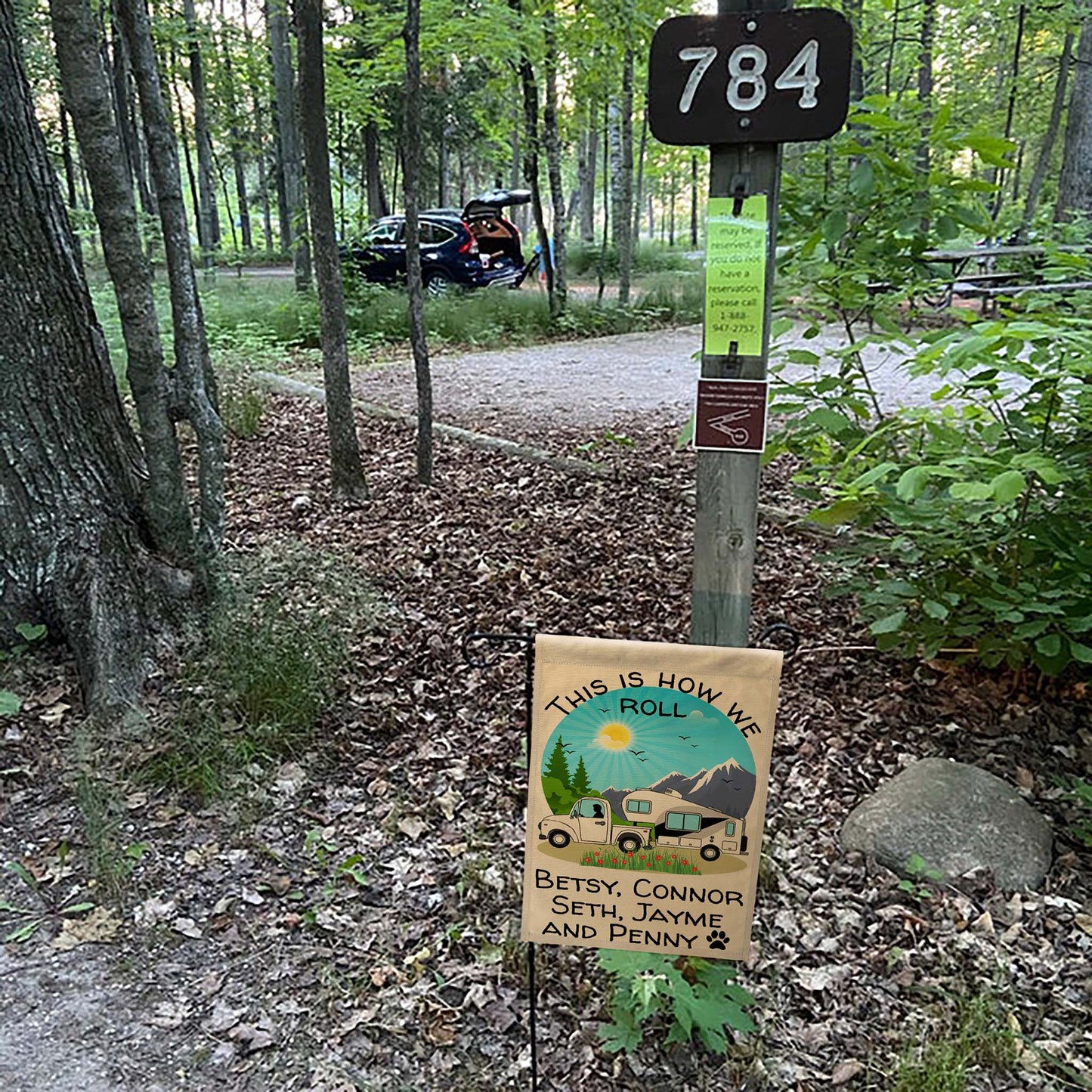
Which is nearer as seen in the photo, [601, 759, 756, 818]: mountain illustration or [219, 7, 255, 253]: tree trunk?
[601, 759, 756, 818]: mountain illustration

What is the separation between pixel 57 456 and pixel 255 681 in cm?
121

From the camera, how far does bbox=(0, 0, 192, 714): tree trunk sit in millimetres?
3289

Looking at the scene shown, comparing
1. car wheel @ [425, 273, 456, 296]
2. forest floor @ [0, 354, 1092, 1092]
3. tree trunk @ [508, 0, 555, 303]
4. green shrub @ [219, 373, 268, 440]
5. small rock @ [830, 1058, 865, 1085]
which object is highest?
tree trunk @ [508, 0, 555, 303]

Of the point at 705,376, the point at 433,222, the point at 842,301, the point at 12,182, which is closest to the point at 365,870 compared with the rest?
the point at 705,376

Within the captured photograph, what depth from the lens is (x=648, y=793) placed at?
1876mm

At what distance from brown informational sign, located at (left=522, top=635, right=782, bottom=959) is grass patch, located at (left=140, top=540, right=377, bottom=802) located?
1605mm

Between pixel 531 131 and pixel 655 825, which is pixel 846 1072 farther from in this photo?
pixel 531 131

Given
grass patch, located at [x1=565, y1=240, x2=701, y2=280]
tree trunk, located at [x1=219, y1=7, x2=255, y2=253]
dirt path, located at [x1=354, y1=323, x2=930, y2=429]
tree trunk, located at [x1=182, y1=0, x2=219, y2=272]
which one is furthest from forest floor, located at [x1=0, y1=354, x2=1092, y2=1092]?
grass patch, located at [x1=565, y1=240, x2=701, y2=280]

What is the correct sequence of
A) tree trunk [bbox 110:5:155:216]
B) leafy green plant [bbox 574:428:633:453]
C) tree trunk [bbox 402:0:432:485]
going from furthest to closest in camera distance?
tree trunk [bbox 110:5:155:216] < leafy green plant [bbox 574:428:633:453] < tree trunk [bbox 402:0:432:485]

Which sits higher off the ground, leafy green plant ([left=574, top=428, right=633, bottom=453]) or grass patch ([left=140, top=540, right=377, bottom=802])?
leafy green plant ([left=574, top=428, right=633, bottom=453])

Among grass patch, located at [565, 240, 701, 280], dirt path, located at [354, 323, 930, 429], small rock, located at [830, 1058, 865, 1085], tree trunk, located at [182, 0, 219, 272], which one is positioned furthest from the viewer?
grass patch, located at [565, 240, 701, 280]

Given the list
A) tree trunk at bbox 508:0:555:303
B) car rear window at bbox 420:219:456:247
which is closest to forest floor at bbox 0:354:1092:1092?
tree trunk at bbox 508:0:555:303

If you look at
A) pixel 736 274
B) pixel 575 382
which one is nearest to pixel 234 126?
pixel 575 382

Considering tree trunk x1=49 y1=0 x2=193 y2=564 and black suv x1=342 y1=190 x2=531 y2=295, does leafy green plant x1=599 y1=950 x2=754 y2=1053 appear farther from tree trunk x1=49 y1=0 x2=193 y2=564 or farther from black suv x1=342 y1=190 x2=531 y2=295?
black suv x1=342 y1=190 x2=531 y2=295
